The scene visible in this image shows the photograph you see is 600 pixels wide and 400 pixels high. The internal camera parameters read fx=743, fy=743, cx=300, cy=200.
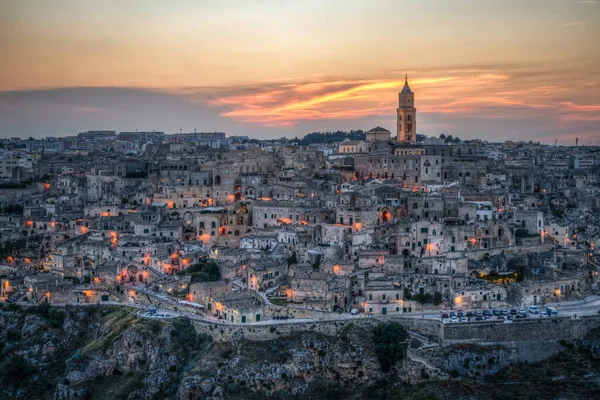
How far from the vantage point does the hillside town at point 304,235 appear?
38.2 meters

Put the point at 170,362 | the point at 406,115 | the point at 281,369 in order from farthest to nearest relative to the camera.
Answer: the point at 406,115
the point at 170,362
the point at 281,369

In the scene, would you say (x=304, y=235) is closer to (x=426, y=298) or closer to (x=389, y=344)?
(x=426, y=298)

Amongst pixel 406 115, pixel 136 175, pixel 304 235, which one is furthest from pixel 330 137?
pixel 304 235

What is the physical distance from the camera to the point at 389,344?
34.8m

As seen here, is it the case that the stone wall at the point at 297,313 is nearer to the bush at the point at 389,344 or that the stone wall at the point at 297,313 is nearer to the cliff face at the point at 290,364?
the cliff face at the point at 290,364

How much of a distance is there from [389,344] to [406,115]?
3942 centimetres

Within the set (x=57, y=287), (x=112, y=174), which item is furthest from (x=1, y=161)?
(x=57, y=287)

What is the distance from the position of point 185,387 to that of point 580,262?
2267cm

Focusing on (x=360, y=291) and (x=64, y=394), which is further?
(x=360, y=291)

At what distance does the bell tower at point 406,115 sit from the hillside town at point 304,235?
7470 millimetres

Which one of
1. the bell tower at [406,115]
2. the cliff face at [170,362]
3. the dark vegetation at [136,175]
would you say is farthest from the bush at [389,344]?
the bell tower at [406,115]

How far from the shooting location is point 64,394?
36.6 meters

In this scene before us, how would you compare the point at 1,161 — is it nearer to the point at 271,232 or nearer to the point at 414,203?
the point at 271,232

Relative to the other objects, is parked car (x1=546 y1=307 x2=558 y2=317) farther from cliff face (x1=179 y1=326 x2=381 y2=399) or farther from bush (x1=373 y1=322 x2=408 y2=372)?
cliff face (x1=179 y1=326 x2=381 y2=399)
